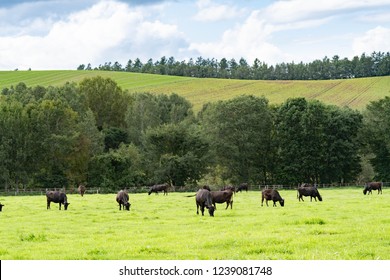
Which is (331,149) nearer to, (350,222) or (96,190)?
(96,190)

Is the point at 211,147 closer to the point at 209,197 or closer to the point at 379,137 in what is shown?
the point at 379,137

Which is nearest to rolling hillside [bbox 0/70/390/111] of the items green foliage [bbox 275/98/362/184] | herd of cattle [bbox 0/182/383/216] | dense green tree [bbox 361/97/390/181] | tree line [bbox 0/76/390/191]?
dense green tree [bbox 361/97/390/181]

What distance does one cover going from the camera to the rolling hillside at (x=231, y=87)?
490 feet

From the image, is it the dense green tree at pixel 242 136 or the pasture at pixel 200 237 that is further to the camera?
the dense green tree at pixel 242 136

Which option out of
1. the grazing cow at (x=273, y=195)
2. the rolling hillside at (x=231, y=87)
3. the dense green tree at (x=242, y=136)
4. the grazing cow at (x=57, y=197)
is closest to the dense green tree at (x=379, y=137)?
the dense green tree at (x=242, y=136)

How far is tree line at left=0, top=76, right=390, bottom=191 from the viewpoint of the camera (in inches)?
3219

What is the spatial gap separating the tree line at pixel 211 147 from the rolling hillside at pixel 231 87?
51994 mm

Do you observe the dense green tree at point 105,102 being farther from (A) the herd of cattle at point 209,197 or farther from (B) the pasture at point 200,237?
(B) the pasture at point 200,237

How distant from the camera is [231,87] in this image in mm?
166375

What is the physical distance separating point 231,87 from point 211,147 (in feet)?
269

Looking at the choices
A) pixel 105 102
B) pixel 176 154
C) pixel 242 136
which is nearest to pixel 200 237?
pixel 242 136

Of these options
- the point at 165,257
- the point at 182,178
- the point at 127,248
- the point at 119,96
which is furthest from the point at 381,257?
the point at 119,96

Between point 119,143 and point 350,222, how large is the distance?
75.6 meters

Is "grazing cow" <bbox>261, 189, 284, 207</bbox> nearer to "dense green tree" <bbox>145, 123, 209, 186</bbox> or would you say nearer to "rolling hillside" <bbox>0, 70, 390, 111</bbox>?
"dense green tree" <bbox>145, 123, 209, 186</bbox>
